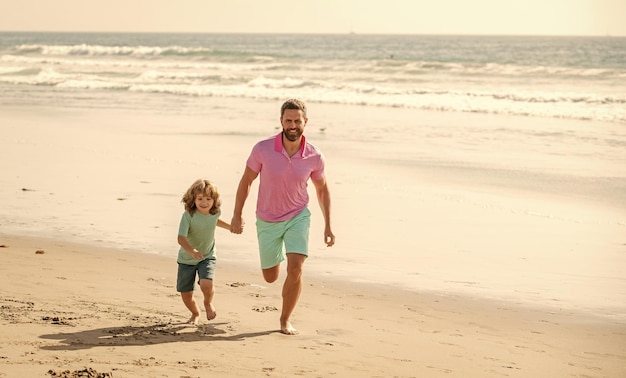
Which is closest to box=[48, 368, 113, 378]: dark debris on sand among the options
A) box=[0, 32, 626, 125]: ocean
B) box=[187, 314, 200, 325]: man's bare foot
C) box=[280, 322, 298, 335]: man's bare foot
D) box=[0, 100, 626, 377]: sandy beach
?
box=[0, 100, 626, 377]: sandy beach

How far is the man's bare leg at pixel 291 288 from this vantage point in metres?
5.81

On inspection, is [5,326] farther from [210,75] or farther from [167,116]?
[210,75]

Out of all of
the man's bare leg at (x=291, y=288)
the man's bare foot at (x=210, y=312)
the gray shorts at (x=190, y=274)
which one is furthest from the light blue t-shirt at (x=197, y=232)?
the man's bare leg at (x=291, y=288)

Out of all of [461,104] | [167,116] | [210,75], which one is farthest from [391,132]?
[210,75]

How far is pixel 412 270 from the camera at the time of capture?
7.81 m

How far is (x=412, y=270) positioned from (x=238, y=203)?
2.39 m

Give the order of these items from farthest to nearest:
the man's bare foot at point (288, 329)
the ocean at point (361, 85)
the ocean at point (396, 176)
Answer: the ocean at point (361, 85)
the ocean at point (396, 176)
the man's bare foot at point (288, 329)

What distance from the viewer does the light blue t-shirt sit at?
5.93 meters

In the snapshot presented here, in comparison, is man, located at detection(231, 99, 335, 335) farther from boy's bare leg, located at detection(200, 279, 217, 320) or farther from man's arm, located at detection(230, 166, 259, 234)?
boy's bare leg, located at detection(200, 279, 217, 320)

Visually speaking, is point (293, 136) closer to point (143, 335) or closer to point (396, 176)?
point (143, 335)

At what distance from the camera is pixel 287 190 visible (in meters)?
5.81

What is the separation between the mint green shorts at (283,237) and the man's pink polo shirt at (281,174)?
0.13 ft

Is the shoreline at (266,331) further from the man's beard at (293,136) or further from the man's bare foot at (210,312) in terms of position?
the man's beard at (293,136)

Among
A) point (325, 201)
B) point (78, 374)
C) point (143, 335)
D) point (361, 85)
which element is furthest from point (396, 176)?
point (361, 85)
